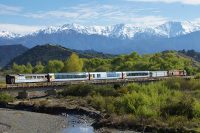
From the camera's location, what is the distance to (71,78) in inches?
4692

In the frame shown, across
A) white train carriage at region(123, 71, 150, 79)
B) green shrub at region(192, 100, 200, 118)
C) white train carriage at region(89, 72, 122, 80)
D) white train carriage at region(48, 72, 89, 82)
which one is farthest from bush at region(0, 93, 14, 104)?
green shrub at region(192, 100, 200, 118)

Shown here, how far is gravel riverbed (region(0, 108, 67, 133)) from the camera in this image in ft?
195

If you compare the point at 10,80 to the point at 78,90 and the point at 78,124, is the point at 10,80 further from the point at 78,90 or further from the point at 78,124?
the point at 78,124

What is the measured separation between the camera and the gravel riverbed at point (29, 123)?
195 feet

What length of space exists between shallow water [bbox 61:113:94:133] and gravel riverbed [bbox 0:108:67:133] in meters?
1.03

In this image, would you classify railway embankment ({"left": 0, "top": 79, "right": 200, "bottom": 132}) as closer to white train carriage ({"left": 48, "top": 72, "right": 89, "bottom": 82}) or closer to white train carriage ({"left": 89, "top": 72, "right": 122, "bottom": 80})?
white train carriage ({"left": 48, "top": 72, "right": 89, "bottom": 82})

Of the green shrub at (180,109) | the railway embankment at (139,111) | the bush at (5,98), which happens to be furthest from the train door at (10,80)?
the green shrub at (180,109)

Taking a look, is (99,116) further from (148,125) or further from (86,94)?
(86,94)

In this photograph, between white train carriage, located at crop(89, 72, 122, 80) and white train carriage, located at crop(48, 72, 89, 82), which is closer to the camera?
white train carriage, located at crop(48, 72, 89, 82)

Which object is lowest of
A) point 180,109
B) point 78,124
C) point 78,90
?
point 78,124

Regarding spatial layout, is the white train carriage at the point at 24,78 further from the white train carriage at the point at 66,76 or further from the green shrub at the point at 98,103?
the green shrub at the point at 98,103

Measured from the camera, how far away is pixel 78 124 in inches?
2586

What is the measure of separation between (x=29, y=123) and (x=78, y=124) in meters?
7.80

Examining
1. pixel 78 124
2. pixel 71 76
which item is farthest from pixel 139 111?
pixel 71 76
